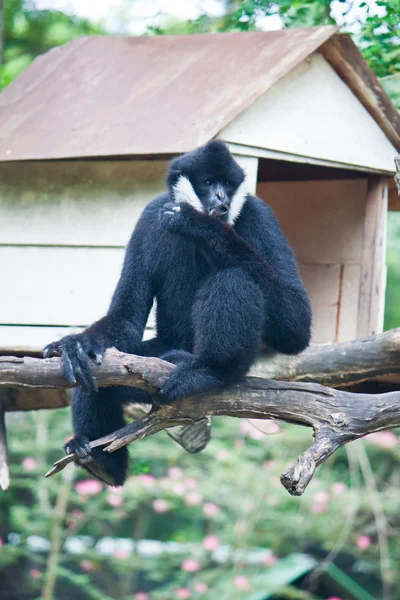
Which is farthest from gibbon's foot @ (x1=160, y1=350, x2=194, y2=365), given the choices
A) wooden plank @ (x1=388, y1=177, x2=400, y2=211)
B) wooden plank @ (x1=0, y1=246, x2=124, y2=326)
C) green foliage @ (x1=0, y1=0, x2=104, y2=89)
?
green foliage @ (x1=0, y1=0, x2=104, y2=89)

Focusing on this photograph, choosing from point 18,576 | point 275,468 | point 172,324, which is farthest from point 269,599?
point 172,324

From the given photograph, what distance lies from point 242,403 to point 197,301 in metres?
0.57

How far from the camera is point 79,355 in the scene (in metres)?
3.71

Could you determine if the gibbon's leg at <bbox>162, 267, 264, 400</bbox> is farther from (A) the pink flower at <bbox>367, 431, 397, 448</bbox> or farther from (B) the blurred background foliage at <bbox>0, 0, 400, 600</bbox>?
(A) the pink flower at <bbox>367, 431, 397, 448</bbox>

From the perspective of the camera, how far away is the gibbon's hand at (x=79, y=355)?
144 inches

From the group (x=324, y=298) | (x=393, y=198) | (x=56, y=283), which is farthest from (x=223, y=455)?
(x=56, y=283)

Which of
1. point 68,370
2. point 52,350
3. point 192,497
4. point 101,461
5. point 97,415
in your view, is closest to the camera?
point 68,370

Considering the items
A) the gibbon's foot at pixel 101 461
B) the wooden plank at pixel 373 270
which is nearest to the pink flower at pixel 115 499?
the wooden plank at pixel 373 270

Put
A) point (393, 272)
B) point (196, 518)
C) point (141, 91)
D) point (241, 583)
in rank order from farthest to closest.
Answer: point (393, 272) < point (196, 518) < point (241, 583) < point (141, 91)

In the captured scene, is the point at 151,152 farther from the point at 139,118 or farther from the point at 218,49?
the point at 218,49

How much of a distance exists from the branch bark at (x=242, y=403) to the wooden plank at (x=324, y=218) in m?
2.74

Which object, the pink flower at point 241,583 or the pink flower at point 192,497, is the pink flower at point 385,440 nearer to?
the pink flower at point 192,497

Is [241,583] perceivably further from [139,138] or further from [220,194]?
[220,194]

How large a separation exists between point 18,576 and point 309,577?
470 centimetres
